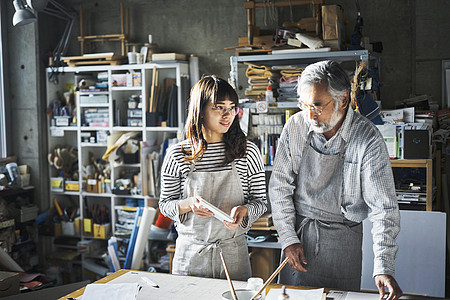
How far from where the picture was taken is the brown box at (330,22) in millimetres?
4332

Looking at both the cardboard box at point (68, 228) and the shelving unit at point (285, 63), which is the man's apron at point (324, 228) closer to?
the shelving unit at point (285, 63)

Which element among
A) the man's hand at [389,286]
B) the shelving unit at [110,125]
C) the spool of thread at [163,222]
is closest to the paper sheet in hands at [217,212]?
the man's hand at [389,286]

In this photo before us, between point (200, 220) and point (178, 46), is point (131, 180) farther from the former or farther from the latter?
point (200, 220)

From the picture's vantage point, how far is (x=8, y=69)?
19.7ft

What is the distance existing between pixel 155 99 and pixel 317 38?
192cm

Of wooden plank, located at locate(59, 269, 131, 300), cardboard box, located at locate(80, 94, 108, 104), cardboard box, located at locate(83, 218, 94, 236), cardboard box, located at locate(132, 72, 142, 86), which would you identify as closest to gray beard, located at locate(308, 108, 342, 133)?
wooden plank, located at locate(59, 269, 131, 300)

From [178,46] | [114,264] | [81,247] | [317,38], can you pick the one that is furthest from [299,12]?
[81,247]

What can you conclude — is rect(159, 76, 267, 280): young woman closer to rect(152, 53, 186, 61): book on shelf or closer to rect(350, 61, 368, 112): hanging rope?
rect(350, 61, 368, 112): hanging rope

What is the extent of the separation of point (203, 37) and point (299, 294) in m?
3.90

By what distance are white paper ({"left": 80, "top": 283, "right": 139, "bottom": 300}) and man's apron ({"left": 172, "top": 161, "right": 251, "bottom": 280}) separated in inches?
14.2

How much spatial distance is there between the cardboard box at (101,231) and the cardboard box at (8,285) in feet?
8.99

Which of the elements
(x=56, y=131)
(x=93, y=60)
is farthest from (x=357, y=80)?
(x=56, y=131)

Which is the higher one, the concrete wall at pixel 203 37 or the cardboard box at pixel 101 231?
the concrete wall at pixel 203 37

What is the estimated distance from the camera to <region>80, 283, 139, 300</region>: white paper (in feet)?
7.50
